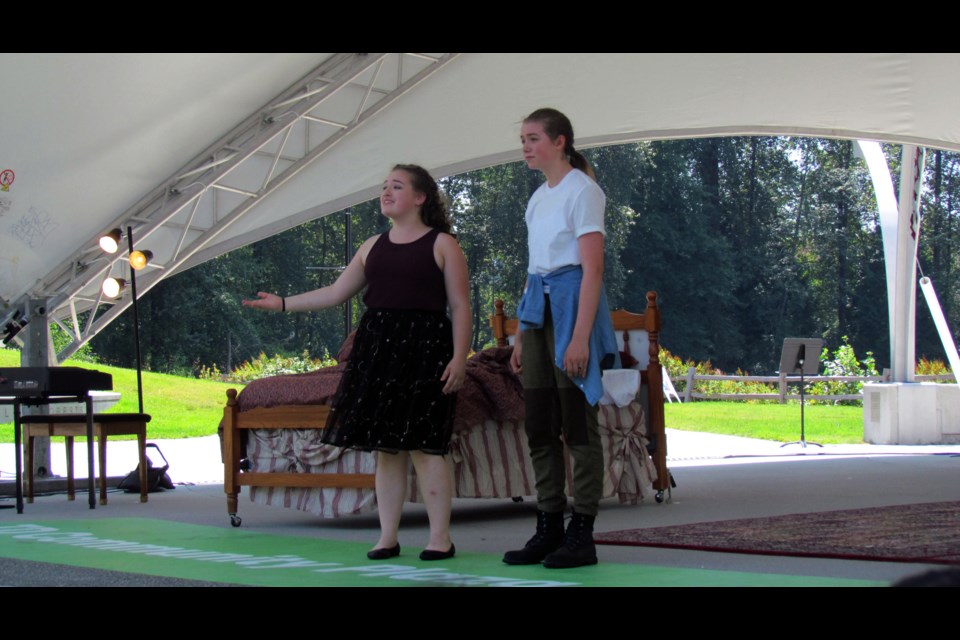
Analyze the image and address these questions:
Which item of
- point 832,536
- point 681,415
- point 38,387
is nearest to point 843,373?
point 681,415

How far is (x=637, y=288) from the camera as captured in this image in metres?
37.4

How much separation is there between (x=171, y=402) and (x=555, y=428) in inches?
611

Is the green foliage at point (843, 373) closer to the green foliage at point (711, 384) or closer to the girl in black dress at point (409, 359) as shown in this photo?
the green foliage at point (711, 384)

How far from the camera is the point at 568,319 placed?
12.5 ft

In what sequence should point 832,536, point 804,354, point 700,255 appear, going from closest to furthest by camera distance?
point 832,536 < point 804,354 < point 700,255

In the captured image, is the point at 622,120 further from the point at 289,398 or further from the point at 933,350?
the point at 933,350

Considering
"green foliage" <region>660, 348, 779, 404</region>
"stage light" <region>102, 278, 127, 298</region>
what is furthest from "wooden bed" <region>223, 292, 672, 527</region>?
"green foliage" <region>660, 348, 779, 404</region>

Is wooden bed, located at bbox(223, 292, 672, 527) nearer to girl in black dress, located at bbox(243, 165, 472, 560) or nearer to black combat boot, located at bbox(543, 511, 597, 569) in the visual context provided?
girl in black dress, located at bbox(243, 165, 472, 560)

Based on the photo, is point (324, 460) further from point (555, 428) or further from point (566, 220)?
point (566, 220)

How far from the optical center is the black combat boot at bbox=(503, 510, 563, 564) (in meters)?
3.90

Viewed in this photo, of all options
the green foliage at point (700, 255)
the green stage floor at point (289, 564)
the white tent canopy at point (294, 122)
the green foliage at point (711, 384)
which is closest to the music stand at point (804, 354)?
the white tent canopy at point (294, 122)

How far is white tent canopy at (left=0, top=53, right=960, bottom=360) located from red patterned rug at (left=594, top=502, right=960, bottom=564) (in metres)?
4.20

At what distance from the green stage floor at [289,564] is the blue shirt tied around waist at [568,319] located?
61 centimetres
